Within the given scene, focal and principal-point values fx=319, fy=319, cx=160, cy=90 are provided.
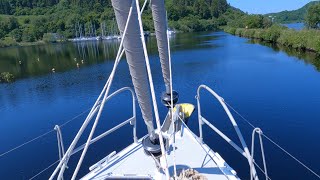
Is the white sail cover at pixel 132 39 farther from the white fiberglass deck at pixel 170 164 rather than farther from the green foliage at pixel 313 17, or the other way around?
the green foliage at pixel 313 17

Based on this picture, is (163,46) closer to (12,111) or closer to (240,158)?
(240,158)

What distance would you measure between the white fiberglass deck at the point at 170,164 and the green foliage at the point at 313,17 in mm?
92464

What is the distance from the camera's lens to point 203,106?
3094cm

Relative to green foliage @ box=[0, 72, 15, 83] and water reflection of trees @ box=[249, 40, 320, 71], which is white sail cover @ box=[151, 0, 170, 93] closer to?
water reflection of trees @ box=[249, 40, 320, 71]

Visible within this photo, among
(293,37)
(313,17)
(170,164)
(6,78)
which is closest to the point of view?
(170,164)

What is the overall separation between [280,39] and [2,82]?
6628cm

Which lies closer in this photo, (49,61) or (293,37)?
(293,37)

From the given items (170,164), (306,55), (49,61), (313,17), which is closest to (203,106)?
(170,164)

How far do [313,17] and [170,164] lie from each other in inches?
3712

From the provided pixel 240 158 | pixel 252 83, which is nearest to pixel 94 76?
pixel 252 83

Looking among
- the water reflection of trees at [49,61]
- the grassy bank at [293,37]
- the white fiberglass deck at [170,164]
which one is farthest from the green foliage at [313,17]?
the white fiberglass deck at [170,164]

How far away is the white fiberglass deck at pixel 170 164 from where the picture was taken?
9.60m

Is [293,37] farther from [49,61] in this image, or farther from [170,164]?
[170,164]

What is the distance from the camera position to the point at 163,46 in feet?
33.0
